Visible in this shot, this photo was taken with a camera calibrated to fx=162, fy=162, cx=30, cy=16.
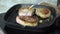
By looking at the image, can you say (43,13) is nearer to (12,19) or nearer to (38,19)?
(38,19)

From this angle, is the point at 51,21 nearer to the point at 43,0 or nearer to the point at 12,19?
the point at 12,19

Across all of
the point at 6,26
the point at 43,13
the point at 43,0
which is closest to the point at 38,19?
the point at 43,13

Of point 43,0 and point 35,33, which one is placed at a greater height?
point 43,0

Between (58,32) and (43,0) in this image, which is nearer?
(58,32)

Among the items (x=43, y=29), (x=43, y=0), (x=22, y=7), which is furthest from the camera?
(x=43, y=0)

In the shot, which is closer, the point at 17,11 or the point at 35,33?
the point at 35,33

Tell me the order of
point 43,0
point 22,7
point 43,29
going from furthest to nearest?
point 43,0
point 22,7
point 43,29

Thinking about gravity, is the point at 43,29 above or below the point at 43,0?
below

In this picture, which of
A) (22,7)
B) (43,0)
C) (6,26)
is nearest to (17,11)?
(22,7)

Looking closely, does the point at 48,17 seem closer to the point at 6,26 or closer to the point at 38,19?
the point at 38,19
